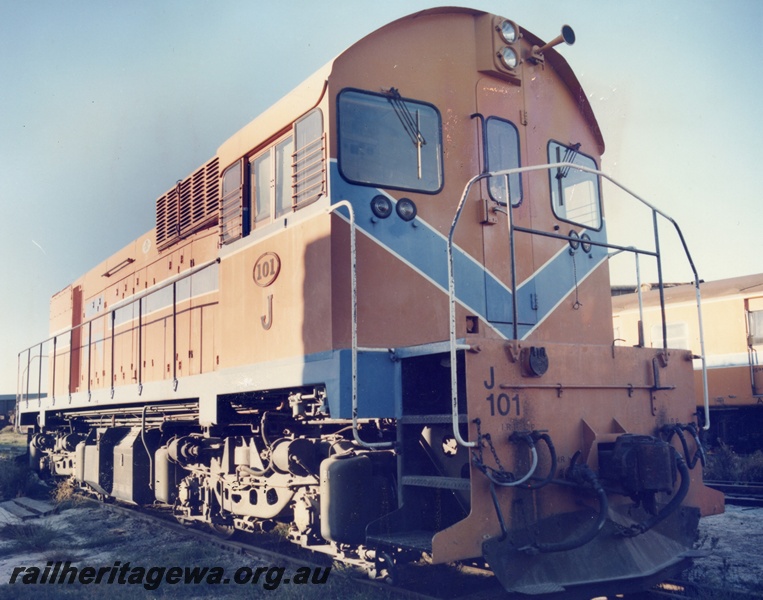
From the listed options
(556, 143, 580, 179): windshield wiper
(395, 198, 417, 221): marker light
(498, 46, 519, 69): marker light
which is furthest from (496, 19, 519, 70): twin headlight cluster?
(395, 198, 417, 221): marker light

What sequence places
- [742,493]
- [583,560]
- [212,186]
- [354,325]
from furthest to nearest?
[742,493]
[212,186]
[354,325]
[583,560]

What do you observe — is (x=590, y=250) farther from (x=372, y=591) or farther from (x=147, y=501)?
(x=147, y=501)

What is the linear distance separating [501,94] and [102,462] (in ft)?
22.4

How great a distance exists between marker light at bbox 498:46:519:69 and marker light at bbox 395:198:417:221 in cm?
152

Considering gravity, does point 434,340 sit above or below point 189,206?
below

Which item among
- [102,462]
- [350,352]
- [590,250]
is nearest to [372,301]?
[350,352]

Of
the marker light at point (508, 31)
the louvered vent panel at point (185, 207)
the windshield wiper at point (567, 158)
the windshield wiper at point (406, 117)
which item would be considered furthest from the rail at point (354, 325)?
the louvered vent panel at point (185, 207)

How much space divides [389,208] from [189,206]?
11.4 feet

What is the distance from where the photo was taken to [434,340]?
5516 mm

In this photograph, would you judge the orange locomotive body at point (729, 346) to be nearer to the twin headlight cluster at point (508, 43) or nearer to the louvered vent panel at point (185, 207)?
the twin headlight cluster at point (508, 43)

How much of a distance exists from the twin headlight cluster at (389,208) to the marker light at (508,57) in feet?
4.98

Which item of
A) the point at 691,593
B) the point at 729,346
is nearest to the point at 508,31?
the point at 691,593

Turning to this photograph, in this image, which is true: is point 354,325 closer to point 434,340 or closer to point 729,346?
point 434,340

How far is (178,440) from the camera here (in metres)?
7.60
